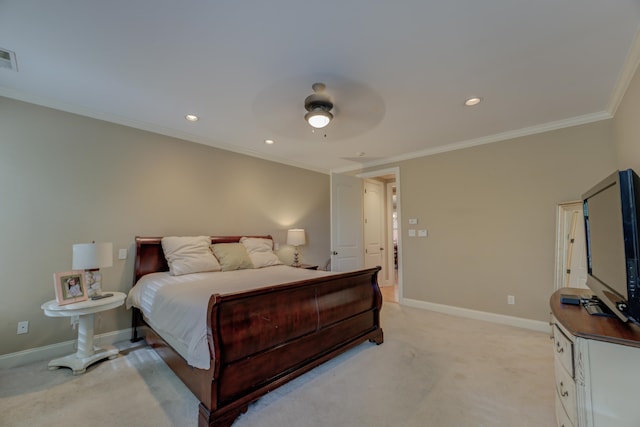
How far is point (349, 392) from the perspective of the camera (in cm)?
200

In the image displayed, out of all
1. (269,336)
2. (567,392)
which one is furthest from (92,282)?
(567,392)

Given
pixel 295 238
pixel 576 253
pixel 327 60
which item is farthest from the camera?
pixel 295 238

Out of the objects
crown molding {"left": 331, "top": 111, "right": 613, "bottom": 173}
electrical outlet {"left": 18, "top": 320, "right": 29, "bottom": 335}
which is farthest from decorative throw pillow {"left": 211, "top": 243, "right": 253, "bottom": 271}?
crown molding {"left": 331, "top": 111, "right": 613, "bottom": 173}

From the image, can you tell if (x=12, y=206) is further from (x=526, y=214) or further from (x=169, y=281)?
(x=526, y=214)

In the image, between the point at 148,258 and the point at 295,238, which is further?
the point at 295,238

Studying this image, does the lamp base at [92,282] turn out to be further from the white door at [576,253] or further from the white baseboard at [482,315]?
the white door at [576,253]

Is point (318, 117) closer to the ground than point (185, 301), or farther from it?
farther from it

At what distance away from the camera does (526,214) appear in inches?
131

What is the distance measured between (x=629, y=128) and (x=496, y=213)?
1467mm

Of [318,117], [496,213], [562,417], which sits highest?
[318,117]

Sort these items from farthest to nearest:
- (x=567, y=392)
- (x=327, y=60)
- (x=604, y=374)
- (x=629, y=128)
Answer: (x=629, y=128) → (x=327, y=60) → (x=567, y=392) → (x=604, y=374)

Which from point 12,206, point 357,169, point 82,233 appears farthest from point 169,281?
point 357,169

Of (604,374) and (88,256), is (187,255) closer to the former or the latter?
(88,256)

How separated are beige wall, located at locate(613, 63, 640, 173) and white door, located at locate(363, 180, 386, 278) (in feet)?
10.8
